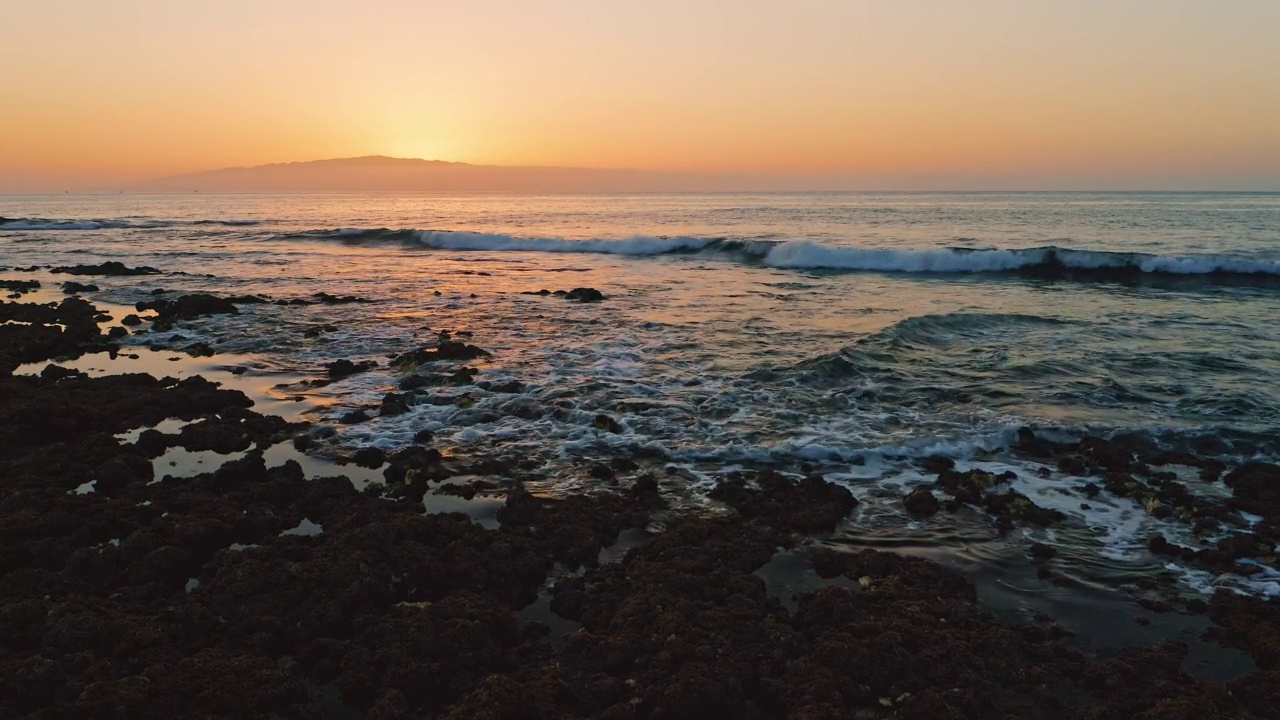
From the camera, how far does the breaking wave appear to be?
30328 millimetres

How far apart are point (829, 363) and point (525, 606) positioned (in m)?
9.65

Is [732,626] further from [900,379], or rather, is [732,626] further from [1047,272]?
[1047,272]

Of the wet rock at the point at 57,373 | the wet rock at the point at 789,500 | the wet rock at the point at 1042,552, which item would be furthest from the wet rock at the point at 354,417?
the wet rock at the point at 1042,552

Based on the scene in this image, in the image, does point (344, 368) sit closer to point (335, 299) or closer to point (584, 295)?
point (335, 299)

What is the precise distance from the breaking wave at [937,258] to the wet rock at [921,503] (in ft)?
89.1

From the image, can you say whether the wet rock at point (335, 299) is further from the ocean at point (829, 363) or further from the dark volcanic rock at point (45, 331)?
the dark volcanic rock at point (45, 331)

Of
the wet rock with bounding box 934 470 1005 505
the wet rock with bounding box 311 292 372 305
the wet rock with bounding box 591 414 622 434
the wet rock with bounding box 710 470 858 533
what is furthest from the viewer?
the wet rock with bounding box 311 292 372 305

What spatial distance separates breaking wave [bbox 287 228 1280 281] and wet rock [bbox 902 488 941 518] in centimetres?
2715

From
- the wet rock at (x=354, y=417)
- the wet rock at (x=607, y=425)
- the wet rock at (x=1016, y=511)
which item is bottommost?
the wet rock at (x=1016, y=511)

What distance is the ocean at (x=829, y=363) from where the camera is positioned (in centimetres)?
914

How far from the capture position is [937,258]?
112 feet

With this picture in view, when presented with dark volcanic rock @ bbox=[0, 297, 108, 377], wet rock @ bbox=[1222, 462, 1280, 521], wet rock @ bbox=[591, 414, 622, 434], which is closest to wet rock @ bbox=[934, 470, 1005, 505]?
wet rock @ bbox=[1222, 462, 1280, 521]

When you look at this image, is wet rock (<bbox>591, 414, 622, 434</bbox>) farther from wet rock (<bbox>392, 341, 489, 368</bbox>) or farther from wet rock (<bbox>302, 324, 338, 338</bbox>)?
wet rock (<bbox>302, 324, 338, 338</bbox>)

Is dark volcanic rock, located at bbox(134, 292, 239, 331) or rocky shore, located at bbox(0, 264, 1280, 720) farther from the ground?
dark volcanic rock, located at bbox(134, 292, 239, 331)
